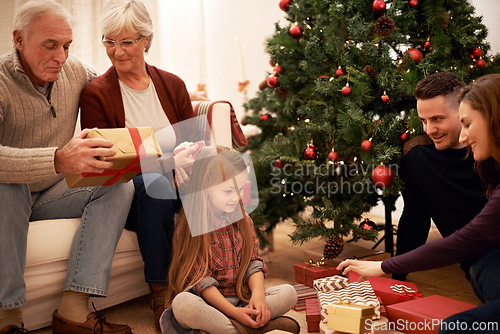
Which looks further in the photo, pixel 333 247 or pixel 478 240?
pixel 333 247

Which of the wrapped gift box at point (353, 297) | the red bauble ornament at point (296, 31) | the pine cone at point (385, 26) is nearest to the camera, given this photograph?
the wrapped gift box at point (353, 297)

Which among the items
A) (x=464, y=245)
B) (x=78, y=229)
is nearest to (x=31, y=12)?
(x=78, y=229)

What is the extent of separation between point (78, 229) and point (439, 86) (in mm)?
1314

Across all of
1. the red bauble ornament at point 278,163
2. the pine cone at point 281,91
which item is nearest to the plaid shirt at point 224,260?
the red bauble ornament at point 278,163

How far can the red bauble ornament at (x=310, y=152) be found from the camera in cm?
193

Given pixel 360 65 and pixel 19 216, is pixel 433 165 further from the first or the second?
pixel 19 216

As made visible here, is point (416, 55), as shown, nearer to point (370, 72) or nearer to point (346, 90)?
point (370, 72)

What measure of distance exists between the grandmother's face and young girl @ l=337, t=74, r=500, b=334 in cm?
108

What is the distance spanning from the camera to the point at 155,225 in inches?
57.4

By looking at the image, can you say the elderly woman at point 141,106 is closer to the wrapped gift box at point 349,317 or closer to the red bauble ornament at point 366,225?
the wrapped gift box at point 349,317

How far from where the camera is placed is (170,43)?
3.08 meters

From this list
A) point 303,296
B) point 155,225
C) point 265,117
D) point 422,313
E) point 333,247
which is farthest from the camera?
point 265,117

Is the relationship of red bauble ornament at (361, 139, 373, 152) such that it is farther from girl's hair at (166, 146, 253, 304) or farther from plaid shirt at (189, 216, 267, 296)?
plaid shirt at (189, 216, 267, 296)

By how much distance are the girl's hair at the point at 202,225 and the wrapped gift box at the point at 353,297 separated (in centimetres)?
24
